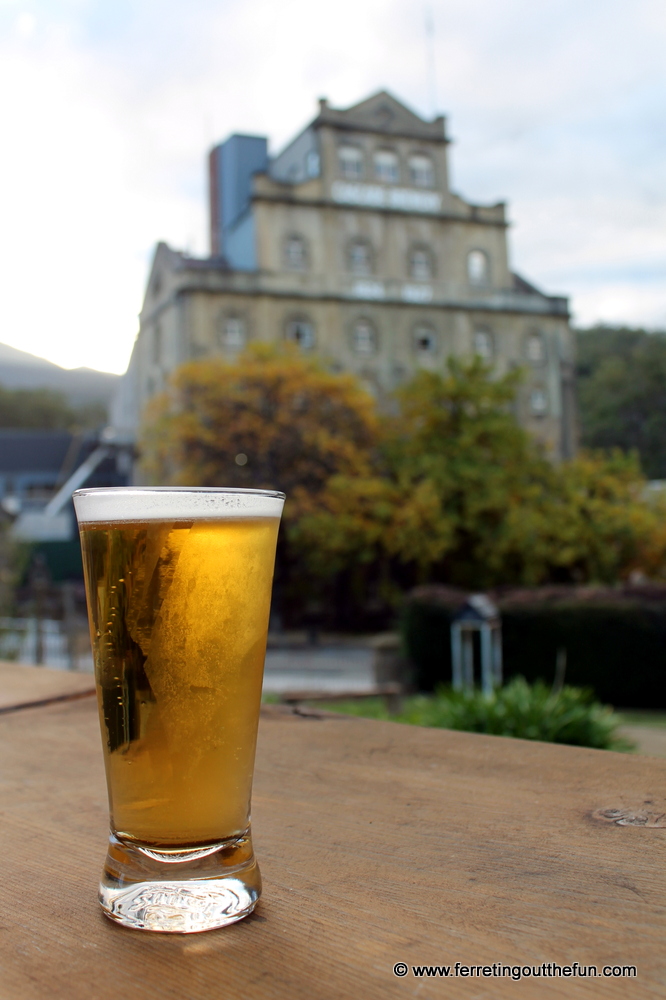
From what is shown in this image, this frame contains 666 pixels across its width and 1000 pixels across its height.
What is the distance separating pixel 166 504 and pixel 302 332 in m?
32.9

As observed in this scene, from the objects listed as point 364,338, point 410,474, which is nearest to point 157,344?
point 364,338

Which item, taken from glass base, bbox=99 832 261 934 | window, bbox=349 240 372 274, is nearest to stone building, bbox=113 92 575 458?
window, bbox=349 240 372 274

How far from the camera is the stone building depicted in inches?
1275

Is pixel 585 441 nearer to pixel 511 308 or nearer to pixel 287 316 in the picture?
pixel 511 308

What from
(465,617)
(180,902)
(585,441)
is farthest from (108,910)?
(585,441)

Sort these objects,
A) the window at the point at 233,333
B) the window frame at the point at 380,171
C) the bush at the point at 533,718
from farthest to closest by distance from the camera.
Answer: the window frame at the point at 380,171 → the window at the point at 233,333 → the bush at the point at 533,718

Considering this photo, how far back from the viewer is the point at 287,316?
107 ft

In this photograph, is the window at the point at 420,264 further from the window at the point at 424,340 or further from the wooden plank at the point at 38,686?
the wooden plank at the point at 38,686

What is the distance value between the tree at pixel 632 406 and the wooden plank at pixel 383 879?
178ft

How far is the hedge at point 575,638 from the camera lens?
14.7 meters

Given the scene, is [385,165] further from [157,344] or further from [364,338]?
[157,344]

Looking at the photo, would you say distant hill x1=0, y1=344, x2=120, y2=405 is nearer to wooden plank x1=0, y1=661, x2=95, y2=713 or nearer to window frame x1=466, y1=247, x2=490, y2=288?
window frame x1=466, y1=247, x2=490, y2=288

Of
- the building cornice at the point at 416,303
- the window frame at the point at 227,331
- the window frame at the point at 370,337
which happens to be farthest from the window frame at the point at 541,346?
the window frame at the point at 227,331

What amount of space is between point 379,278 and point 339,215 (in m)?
2.80
